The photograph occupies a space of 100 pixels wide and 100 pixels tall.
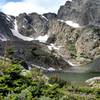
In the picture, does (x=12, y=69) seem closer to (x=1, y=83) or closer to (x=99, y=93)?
(x=1, y=83)

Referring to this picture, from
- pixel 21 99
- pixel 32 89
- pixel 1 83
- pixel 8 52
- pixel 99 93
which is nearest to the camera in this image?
pixel 21 99

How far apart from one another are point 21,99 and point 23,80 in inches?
532

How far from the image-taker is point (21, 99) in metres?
23.0

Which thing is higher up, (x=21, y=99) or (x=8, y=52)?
(x=8, y=52)

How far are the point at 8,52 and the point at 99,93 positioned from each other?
2807 cm

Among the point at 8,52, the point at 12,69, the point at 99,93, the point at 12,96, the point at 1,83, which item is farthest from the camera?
the point at 8,52

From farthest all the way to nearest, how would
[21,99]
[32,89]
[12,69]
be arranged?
[12,69] → [32,89] → [21,99]

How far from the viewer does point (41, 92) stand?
3150 centimetres

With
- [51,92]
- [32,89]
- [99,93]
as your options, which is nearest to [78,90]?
[99,93]

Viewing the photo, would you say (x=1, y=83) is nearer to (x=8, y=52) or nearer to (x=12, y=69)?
(x=12, y=69)

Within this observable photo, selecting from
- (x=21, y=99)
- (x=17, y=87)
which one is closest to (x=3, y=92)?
(x=17, y=87)

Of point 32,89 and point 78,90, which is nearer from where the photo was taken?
point 32,89

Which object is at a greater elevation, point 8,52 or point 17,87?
point 8,52

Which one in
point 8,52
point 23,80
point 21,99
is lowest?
point 21,99
